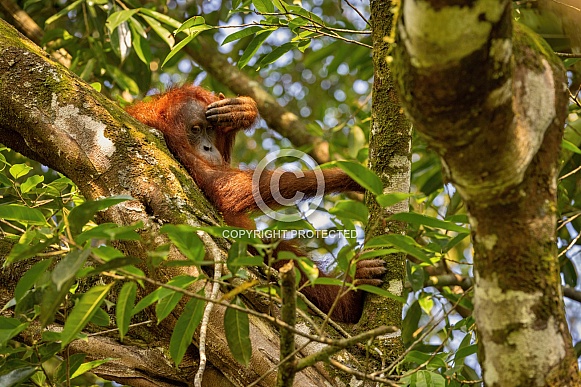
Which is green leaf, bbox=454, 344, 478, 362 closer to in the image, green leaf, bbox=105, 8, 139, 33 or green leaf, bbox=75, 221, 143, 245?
A: green leaf, bbox=75, 221, 143, 245

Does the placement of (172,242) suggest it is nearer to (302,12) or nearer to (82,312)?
(82,312)

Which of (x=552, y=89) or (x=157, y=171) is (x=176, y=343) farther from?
(x=552, y=89)

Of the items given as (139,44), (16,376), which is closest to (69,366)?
(16,376)

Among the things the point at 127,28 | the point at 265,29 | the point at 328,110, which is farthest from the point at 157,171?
the point at 328,110

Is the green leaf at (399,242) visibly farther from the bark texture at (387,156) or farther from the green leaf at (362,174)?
the bark texture at (387,156)

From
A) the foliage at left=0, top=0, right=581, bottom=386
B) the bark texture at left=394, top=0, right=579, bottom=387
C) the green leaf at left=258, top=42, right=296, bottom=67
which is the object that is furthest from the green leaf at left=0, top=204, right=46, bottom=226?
the green leaf at left=258, top=42, right=296, bottom=67

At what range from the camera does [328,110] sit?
7.15 meters

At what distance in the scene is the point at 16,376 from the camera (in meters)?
2.05

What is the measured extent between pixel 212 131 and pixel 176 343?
2.62 meters

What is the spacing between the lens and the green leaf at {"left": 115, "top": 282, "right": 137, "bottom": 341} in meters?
1.76

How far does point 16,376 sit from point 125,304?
547mm

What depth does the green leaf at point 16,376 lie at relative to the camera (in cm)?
202

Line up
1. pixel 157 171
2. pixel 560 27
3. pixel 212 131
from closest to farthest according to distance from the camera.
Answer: pixel 157 171 → pixel 560 27 → pixel 212 131

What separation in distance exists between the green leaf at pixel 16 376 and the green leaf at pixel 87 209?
1.98 feet
